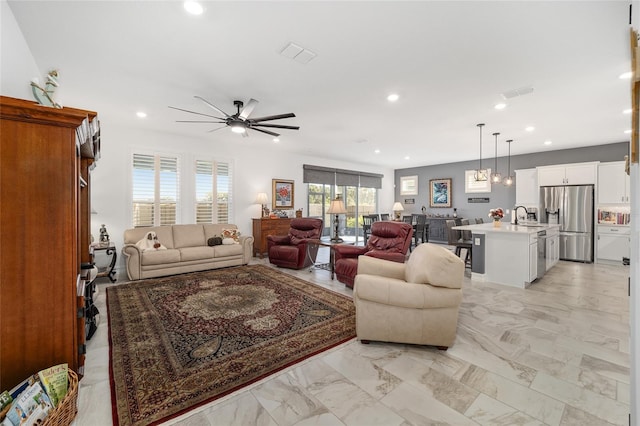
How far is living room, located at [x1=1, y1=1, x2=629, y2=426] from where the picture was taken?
2633 millimetres

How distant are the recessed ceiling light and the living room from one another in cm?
37

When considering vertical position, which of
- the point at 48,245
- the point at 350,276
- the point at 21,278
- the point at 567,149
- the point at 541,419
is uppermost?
the point at 567,149

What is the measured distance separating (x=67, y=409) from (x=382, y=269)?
2.55 m

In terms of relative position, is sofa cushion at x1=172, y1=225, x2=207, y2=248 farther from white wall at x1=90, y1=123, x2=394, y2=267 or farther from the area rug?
the area rug

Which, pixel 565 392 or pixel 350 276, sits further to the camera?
pixel 350 276

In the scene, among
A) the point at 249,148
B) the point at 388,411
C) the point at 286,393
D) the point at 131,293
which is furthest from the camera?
the point at 249,148

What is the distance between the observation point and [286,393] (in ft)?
6.10

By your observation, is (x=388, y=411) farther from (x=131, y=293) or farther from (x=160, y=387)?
(x=131, y=293)

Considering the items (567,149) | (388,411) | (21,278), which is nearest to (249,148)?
(21,278)

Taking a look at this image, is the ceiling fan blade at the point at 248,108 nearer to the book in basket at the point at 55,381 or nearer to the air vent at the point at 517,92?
the book in basket at the point at 55,381

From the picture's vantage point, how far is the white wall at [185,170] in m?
5.04

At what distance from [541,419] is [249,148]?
665 cm

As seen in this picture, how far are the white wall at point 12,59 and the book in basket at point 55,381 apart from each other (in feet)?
6.40

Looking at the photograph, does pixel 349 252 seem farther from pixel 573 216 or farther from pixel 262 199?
pixel 573 216
